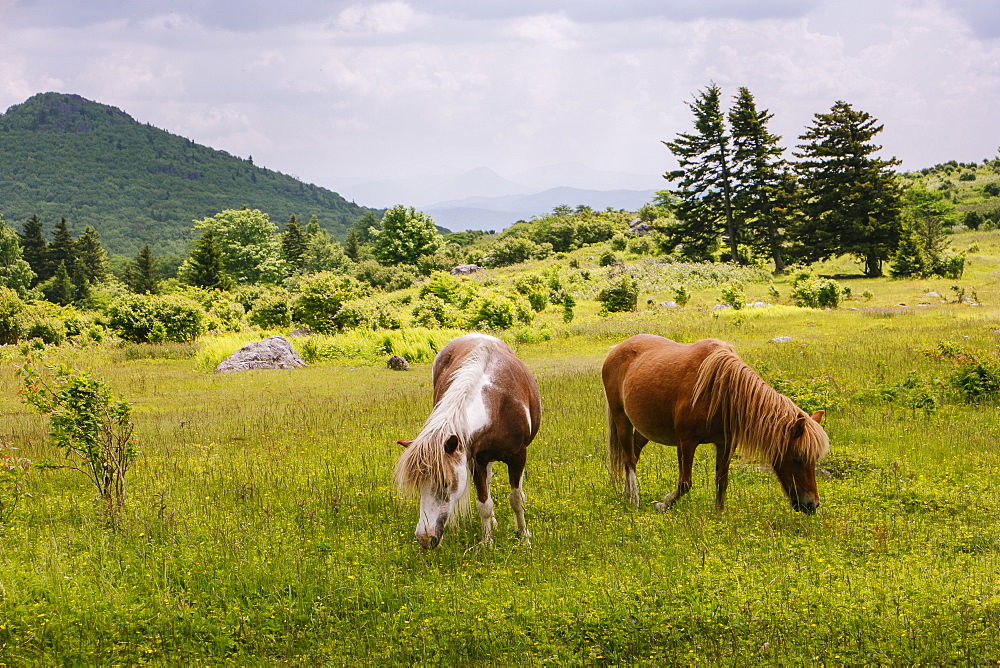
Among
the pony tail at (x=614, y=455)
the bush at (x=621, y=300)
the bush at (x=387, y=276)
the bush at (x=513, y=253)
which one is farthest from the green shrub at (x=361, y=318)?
the bush at (x=513, y=253)

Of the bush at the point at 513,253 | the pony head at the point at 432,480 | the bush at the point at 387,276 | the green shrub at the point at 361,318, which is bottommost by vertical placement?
the pony head at the point at 432,480

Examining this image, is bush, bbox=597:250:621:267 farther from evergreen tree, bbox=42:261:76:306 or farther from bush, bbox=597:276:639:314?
evergreen tree, bbox=42:261:76:306

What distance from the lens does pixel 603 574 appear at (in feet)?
17.4

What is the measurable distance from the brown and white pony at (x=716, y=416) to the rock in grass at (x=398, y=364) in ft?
43.1

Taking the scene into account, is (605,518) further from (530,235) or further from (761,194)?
(530,235)

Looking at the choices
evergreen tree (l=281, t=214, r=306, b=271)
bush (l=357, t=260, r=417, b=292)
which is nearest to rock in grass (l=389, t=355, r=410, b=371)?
bush (l=357, t=260, r=417, b=292)

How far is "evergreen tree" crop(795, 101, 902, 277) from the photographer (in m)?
42.2

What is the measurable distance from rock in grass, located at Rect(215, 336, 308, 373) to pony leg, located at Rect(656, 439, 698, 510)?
1600 centimetres

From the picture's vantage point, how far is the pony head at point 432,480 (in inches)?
213

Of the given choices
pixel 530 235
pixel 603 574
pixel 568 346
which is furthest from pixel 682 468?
pixel 530 235

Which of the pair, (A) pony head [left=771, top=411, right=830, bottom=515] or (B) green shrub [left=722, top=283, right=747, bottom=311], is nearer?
(A) pony head [left=771, top=411, right=830, bottom=515]

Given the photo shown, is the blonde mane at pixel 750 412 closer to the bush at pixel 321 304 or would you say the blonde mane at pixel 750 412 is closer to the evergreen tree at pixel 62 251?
the bush at pixel 321 304

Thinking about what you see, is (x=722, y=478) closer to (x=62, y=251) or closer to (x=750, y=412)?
(x=750, y=412)

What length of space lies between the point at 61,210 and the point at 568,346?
213744 mm
